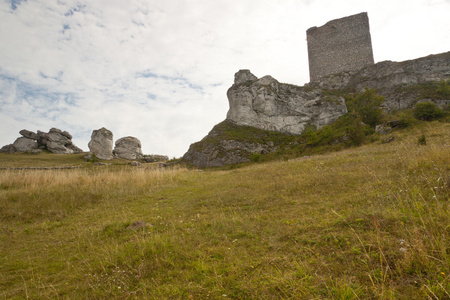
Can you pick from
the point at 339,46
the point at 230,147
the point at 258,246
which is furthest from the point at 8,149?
the point at 339,46

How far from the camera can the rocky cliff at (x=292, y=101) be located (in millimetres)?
30797

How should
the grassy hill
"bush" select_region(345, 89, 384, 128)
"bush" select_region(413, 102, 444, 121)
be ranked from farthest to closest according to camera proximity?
1. "bush" select_region(345, 89, 384, 128)
2. "bush" select_region(413, 102, 444, 121)
3. the grassy hill

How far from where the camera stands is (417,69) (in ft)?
115

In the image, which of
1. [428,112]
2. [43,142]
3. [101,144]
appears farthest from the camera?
[43,142]

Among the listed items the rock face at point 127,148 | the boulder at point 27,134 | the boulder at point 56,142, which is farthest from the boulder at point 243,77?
the boulder at point 27,134

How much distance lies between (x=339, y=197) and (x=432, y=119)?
2501 cm

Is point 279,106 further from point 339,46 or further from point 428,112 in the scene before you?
point 428,112

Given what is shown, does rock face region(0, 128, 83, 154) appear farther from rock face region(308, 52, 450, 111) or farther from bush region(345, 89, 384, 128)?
bush region(345, 89, 384, 128)

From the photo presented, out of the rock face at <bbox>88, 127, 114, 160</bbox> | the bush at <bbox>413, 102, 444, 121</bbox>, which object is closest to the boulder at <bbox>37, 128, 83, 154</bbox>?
the rock face at <bbox>88, 127, 114, 160</bbox>

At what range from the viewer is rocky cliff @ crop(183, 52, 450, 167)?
30797 millimetres

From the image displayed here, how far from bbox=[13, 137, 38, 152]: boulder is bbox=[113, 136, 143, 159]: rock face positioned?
14.9 meters

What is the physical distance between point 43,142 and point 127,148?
16047mm

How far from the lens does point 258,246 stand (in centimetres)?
400

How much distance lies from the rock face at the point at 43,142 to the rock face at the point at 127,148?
30.6 feet
